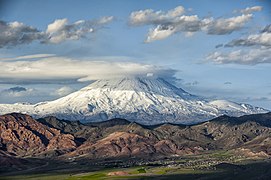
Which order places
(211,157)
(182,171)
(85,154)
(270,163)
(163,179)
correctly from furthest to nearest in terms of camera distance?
(85,154) < (211,157) < (270,163) < (182,171) < (163,179)

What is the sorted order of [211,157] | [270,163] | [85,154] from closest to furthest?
[270,163], [211,157], [85,154]

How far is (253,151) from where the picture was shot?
624 feet

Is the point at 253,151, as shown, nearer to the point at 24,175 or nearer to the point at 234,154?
the point at 234,154

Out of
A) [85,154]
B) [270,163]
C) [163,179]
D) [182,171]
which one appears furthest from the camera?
[85,154]

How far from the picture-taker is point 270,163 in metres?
158

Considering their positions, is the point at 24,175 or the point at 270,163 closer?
the point at 24,175

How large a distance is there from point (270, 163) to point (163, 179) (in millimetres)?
50685

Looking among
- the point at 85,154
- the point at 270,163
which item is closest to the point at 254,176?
the point at 270,163

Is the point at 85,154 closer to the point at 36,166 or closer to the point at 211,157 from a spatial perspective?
the point at 36,166

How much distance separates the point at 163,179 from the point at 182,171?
661 inches

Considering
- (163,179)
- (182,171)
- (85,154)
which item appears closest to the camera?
(163,179)

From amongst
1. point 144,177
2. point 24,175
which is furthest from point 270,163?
point 24,175

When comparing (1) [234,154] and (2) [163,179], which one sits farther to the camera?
(1) [234,154]

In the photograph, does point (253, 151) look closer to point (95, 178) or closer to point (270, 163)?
point (270, 163)
